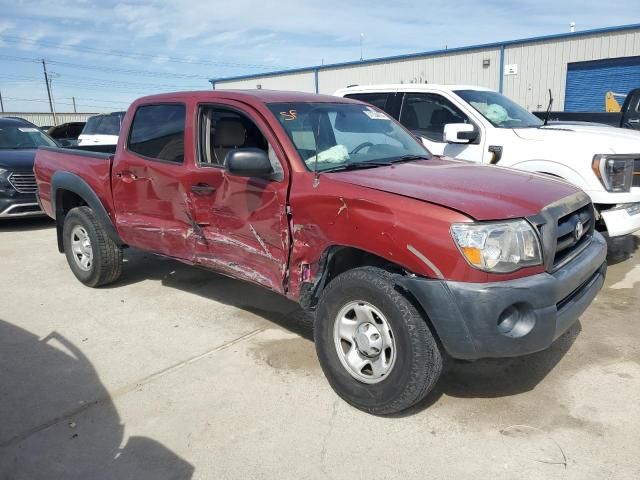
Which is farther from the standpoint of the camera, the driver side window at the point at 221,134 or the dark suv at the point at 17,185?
the dark suv at the point at 17,185

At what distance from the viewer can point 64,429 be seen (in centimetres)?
307

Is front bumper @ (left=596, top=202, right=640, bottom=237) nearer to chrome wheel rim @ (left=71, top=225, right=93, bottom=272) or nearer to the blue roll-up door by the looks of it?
chrome wheel rim @ (left=71, top=225, right=93, bottom=272)

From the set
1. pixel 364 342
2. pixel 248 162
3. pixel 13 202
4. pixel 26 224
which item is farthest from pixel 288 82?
pixel 364 342

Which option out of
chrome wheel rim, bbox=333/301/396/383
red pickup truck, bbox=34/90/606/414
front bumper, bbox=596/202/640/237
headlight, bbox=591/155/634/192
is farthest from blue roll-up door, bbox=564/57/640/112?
chrome wheel rim, bbox=333/301/396/383

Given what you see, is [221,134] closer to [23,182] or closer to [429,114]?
[429,114]

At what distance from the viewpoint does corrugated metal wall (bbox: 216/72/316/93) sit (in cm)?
2781

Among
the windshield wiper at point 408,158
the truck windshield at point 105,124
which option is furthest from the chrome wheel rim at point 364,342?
the truck windshield at point 105,124

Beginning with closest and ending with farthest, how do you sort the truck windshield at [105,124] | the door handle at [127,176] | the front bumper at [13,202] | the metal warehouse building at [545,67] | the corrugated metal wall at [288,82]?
1. the door handle at [127,176]
2. the front bumper at [13,202]
3. the truck windshield at [105,124]
4. the metal warehouse building at [545,67]
5. the corrugated metal wall at [288,82]

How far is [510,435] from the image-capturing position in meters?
2.91

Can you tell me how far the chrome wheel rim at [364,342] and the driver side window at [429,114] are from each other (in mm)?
3969

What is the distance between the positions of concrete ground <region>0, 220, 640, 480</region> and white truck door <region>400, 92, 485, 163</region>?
225cm

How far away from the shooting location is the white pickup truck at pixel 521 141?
206 inches

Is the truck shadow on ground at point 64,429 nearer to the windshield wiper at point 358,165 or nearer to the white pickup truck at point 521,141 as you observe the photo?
the windshield wiper at point 358,165

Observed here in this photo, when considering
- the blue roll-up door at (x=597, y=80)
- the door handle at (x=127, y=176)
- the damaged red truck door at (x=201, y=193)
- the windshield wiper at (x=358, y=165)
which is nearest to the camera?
the windshield wiper at (x=358, y=165)
